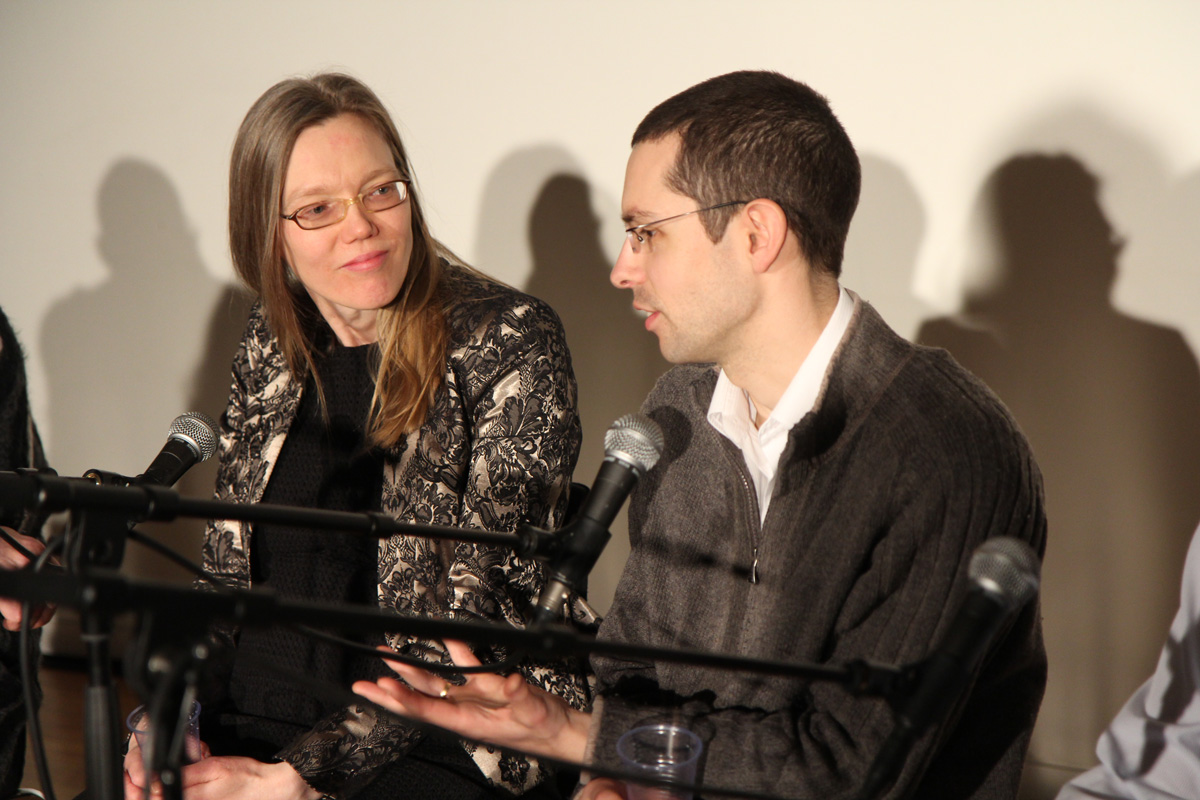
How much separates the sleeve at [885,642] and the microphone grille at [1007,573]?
40cm

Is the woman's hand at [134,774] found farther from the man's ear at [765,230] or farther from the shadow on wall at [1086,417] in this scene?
the shadow on wall at [1086,417]

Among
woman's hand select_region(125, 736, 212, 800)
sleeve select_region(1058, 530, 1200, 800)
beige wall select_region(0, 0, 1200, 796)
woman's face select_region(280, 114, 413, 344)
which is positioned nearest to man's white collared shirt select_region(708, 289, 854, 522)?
sleeve select_region(1058, 530, 1200, 800)

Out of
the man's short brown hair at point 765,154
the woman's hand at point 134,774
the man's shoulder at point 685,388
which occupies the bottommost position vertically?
the woman's hand at point 134,774

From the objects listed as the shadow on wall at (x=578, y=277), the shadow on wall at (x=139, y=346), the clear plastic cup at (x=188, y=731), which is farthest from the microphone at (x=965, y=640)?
the shadow on wall at (x=139, y=346)

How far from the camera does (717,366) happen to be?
1.69 meters

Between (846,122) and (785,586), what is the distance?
5.39ft

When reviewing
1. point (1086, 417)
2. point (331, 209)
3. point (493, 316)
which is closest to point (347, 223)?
point (331, 209)

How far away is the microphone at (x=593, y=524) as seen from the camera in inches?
39.2

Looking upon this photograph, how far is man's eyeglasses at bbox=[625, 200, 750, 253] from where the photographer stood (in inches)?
58.6

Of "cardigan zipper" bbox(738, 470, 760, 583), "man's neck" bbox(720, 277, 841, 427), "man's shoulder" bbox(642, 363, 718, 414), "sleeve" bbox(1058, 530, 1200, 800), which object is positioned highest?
"man's neck" bbox(720, 277, 841, 427)

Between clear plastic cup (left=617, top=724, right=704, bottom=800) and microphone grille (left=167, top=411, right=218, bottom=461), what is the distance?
67cm

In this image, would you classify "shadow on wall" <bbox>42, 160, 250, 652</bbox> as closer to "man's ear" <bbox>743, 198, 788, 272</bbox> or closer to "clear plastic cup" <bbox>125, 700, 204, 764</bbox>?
"clear plastic cup" <bbox>125, 700, 204, 764</bbox>

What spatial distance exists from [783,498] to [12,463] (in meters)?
Result: 1.69

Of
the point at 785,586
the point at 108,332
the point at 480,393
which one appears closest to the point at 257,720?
the point at 480,393
